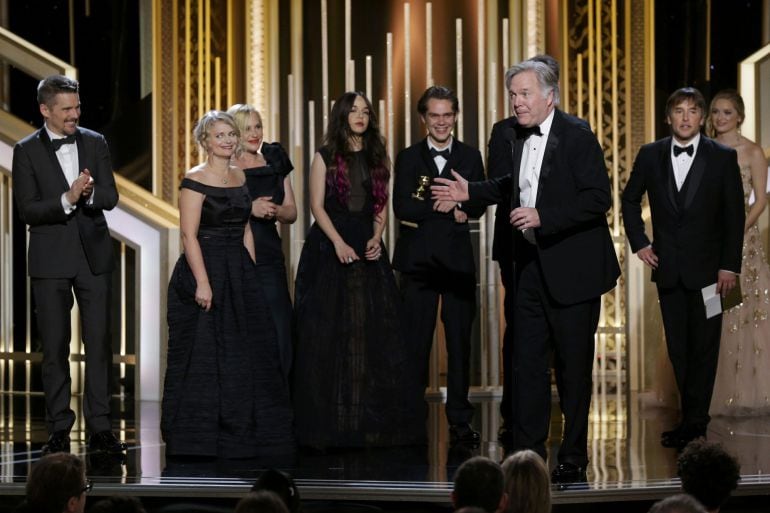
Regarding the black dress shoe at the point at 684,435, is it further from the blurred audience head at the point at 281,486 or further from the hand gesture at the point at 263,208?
the blurred audience head at the point at 281,486

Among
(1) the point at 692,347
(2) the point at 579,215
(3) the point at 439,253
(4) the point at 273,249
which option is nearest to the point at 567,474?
(2) the point at 579,215

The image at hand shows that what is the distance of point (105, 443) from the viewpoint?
481 centimetres

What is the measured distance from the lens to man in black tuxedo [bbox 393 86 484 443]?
5.20 m

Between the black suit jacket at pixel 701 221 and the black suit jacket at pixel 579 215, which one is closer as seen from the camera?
the black suit jacket at pixel 579 215

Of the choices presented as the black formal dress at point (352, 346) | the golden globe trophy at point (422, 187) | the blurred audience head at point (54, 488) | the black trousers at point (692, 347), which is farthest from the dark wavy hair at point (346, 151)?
the blurred audience head at point (54, 488)

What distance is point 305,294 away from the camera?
5.21 m

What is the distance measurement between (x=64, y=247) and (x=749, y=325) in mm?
3069

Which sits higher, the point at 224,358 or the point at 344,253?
the point at 344,253

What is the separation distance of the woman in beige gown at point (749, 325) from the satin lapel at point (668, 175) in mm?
677

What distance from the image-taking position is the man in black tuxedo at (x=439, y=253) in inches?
205

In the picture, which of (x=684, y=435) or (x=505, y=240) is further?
(x=505, y=240)

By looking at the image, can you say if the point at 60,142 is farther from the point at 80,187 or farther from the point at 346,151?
the point at 346,151

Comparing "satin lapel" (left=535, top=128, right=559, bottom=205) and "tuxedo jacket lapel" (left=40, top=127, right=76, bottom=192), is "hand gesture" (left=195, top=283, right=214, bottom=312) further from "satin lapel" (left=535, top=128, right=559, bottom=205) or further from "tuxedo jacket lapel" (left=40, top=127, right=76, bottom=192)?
"satin lapel" (left=535, top=128, right=559, bottom=205)

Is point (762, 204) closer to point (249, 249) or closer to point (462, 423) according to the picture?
point (462, 423)
